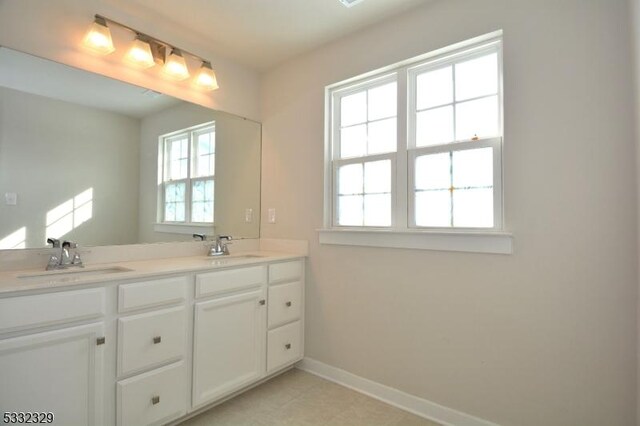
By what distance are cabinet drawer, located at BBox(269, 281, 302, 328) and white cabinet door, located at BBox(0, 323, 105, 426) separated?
1.05 m

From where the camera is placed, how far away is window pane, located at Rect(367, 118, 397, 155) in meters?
2.23

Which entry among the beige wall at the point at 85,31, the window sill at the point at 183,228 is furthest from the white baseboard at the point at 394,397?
the beige wall at the point at 85,31

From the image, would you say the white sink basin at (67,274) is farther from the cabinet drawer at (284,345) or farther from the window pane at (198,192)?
the cabinet drawer at (284,345)

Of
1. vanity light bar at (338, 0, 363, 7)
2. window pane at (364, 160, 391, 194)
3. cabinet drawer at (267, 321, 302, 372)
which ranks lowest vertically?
cabinet drawer at (267, 321, 302, 372)

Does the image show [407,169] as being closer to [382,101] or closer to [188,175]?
[382,101]

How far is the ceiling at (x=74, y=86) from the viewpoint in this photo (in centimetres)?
173

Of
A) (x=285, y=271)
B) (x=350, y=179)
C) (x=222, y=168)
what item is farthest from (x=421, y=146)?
(x=222, y=168)

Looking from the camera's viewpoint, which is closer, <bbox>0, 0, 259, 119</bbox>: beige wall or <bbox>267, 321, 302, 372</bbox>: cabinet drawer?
<bbox>0, 0, 259, 119</bbox>: beige wall

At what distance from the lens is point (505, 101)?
174 centimetres

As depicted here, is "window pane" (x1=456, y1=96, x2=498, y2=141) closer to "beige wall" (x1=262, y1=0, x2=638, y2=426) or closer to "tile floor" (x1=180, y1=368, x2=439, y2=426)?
"beige wall" (x1=262, y1=0, x2=638, y2=426)

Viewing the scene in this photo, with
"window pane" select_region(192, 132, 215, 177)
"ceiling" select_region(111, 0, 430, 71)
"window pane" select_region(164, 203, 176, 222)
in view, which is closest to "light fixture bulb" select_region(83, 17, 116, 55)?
"ceiling" select_region(111, 0, 430, 71)

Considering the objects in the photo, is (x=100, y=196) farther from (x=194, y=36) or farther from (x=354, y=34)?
(x=354, y=34)

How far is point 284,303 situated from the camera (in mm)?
2406

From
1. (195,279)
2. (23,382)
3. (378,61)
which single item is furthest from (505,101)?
(23,382)
